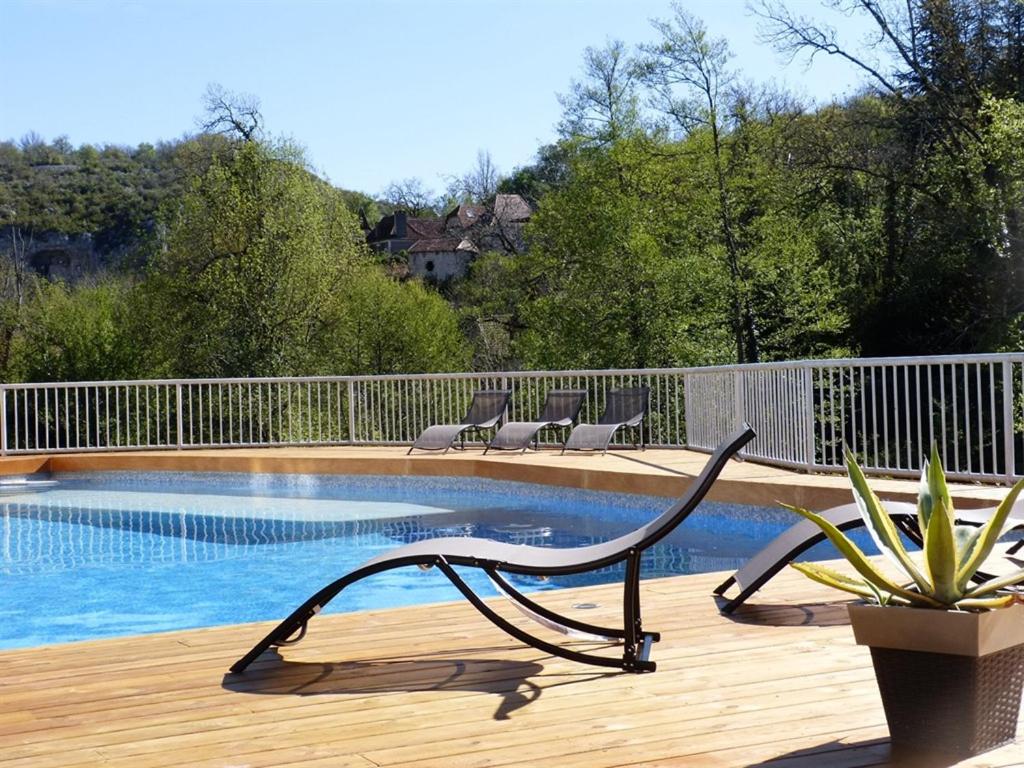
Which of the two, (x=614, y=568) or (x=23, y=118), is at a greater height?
(x=23, y=118)

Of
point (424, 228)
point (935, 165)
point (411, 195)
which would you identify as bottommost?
point (935, 165)

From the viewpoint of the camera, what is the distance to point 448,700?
2906 mm

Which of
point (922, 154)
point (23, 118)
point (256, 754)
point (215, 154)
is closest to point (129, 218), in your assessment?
point (23, 118)

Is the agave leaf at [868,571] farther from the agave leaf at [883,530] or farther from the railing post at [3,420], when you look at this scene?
the railing post at [3,420]

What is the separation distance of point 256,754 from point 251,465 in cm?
915

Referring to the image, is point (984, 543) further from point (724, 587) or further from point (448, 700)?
point (724, 587)

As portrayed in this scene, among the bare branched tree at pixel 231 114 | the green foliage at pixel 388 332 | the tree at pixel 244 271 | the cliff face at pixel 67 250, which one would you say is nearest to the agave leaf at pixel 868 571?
the tree at pixel 244 271

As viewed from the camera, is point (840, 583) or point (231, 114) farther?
point (231, 114)

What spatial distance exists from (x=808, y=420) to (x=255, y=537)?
13.2ft

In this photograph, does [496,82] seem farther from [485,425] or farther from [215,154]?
[485,425]

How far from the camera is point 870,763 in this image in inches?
89.1

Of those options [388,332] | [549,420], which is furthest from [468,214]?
[549,420]

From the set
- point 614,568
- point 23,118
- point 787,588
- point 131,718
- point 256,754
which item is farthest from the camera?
point 23,118

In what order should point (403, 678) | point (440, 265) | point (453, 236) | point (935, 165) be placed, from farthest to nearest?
point (440, 265)
point (453, 236)
point (935, 165)
point (403, 678)
